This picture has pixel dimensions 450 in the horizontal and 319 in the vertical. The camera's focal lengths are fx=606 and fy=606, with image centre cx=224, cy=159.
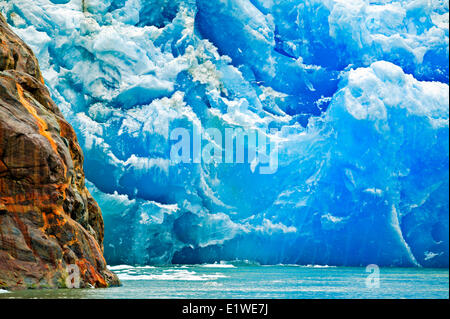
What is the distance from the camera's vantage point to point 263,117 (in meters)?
20.1

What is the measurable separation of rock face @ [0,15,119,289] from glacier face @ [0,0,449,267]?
6.57 m

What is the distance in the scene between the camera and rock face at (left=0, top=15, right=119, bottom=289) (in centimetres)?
946

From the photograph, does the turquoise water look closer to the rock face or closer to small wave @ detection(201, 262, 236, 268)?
the rock face

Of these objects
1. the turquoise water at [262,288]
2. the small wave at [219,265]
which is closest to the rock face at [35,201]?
the turquoise water at [262,288]

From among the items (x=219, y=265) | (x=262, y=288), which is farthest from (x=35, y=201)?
(x=219, y=265)

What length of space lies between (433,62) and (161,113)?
10205 mm

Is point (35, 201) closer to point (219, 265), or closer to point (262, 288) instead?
point (262, 288)

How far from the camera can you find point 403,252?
20.4 meters

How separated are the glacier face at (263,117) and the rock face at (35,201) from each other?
6573 millimetres

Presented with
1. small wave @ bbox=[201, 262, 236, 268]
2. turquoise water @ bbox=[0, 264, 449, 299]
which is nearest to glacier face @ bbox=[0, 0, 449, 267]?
small wave @ bbox=[201, 262, 236, 268]

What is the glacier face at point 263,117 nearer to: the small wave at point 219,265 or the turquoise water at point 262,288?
the small wave at point 219,265

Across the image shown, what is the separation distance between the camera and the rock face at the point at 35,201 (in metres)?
9.46
